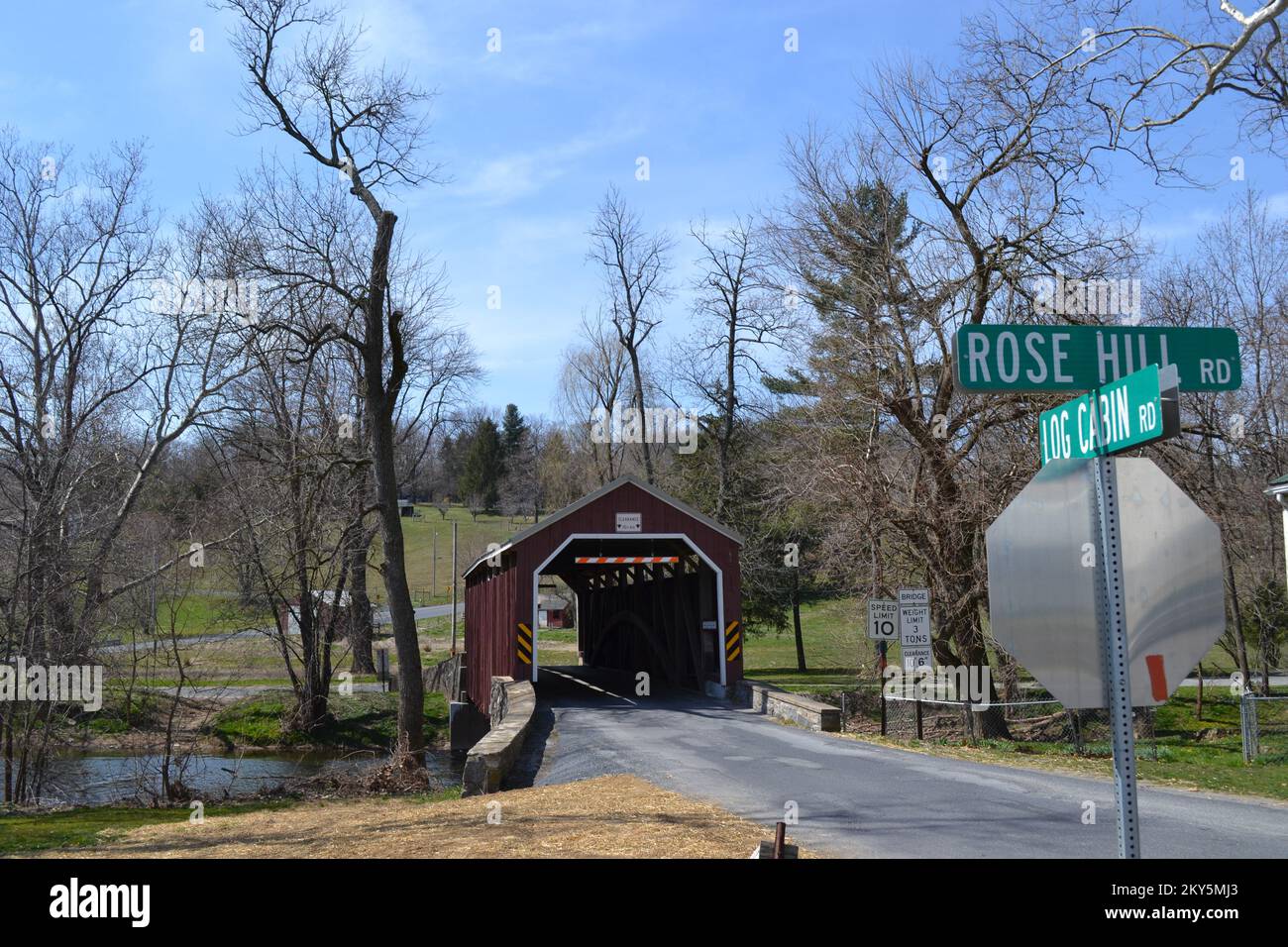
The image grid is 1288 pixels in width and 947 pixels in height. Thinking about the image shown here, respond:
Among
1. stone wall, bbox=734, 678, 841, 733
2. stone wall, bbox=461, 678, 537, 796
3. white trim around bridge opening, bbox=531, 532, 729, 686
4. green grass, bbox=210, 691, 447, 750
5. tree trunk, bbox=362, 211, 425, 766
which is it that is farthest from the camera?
green grass, bbox=210, 691, 447, 750

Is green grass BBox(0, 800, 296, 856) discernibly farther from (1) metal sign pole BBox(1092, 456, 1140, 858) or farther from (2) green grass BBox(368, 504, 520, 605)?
(2) green grass BBox(368, 504, 520, 605)

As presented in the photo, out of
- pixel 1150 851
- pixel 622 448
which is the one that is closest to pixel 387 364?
pixel 1150 851

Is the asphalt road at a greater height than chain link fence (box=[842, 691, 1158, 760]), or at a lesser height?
greater

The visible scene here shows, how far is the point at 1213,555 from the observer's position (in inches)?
120

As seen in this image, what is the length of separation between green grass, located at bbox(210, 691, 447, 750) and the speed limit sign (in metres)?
14.5

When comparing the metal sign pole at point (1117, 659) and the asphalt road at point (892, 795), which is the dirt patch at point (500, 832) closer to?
the asphalt road at point (892, 795)

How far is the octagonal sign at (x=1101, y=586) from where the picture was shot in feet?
10.00

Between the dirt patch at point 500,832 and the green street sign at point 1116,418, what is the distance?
390cm

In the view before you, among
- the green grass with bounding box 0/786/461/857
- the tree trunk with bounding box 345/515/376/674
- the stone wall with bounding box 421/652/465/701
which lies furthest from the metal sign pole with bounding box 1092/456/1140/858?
the stone wall with bounding box 421/652/465/701

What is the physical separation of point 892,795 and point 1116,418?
6.67m

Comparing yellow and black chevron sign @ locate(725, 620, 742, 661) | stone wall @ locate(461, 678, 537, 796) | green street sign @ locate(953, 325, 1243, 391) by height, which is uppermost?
green street sign @ locate(953, 325, 1243, 391)

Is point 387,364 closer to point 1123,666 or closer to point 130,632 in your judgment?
point 130,632

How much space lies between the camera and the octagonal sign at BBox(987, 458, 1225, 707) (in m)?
3.05

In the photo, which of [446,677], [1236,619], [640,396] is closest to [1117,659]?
[1236,619]
